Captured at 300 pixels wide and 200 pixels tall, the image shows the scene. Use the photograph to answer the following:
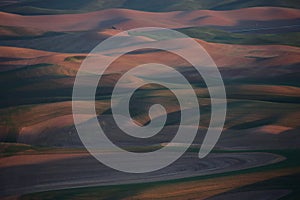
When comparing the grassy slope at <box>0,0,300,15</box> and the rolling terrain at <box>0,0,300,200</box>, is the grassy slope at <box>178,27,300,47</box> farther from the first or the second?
the grassy slope at <box>0,0,300,15</box>

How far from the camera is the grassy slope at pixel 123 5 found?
80.5 m

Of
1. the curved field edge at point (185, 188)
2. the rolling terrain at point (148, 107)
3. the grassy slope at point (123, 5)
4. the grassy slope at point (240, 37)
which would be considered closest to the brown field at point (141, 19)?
the rolling terrain at point (148, 107)

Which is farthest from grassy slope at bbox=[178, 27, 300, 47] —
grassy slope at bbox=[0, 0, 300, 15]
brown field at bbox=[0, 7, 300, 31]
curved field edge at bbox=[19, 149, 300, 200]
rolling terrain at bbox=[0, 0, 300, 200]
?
curved field edge at bbox=[19, 149, 300, 200]

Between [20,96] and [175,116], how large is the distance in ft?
38.5

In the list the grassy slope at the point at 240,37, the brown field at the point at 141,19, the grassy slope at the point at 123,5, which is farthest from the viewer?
the grassy slope at the point at 123,5

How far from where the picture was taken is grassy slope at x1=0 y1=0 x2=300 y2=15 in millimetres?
80500

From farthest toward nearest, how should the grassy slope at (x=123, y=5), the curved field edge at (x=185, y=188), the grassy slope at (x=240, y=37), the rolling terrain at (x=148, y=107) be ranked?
1. the grassy slope at (x=123, y=5)
2. the grassy slope at (x=240, y=37)
3. the rolling terrain at (x=148, y=107)
4. the curved field edge at (x=185, y=188)

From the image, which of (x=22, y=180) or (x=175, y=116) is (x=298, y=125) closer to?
(x=175, y=116)

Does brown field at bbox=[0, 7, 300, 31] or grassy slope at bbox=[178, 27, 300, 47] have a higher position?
brown field at bbox=[0, 7, 300, 31]

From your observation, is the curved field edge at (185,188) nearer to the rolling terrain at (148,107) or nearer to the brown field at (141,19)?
the rolling terrain at (148,107)

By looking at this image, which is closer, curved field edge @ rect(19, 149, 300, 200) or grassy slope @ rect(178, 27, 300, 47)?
curved field edge @ rect(19, 149, 300, 200)

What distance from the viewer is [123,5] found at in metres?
89.5

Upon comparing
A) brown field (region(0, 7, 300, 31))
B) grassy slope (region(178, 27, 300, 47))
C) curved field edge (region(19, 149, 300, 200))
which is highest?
brown field (region(0, 7, 300, 31))

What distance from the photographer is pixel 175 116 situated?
31.7 metres
